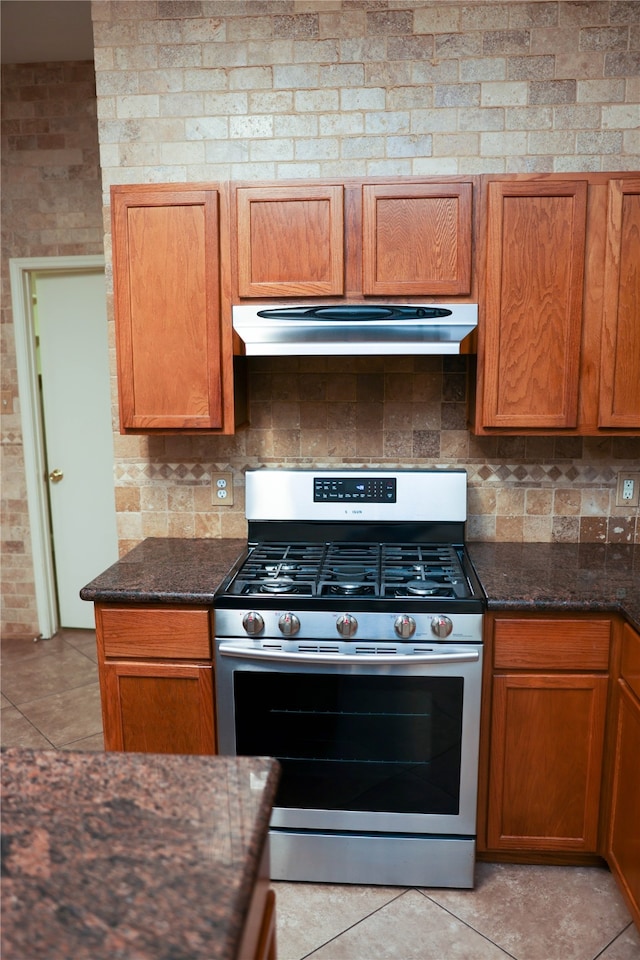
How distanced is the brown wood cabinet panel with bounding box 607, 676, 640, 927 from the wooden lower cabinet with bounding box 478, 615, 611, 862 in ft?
0.24

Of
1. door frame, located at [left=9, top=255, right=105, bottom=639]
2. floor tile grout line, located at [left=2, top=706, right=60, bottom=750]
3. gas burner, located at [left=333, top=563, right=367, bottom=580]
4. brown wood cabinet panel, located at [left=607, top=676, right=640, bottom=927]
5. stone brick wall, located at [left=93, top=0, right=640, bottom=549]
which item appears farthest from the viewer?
door frame, located at [left=9, top=255, right=105, bottom=639]

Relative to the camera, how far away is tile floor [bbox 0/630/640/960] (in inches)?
80.5

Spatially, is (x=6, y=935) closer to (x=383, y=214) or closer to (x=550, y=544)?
(x=383, y=214)

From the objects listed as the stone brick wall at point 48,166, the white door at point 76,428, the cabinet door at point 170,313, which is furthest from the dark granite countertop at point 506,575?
the stone brick wall at point 48,166

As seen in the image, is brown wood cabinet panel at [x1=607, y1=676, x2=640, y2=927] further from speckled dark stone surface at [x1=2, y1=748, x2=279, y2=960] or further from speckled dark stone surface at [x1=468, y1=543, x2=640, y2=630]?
speckled dark stone surface at [x1=2, y1=748, x2=279, y2=960]

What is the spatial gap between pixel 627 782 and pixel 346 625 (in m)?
0.92

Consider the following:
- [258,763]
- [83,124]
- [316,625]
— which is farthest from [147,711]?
[83,124]

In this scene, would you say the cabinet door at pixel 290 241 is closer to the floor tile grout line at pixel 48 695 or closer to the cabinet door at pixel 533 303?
the cabinet door at pixel 533 303

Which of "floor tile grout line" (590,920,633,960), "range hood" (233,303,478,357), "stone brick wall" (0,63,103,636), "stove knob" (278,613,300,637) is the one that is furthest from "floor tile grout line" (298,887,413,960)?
"stone brick wall" (0,63,103,636)

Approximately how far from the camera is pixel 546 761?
2.27 m

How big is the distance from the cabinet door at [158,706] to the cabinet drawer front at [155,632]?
40 mm

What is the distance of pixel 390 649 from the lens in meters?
2.18

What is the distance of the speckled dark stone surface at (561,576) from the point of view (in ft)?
7.09

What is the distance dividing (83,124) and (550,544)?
311cm
